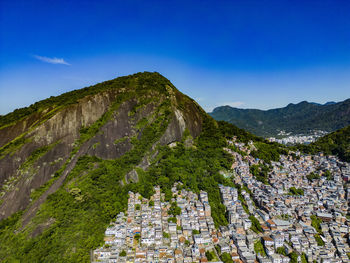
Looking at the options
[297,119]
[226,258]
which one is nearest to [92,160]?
[226,258]

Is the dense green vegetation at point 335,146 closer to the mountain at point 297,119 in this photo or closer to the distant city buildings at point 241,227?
the distant city buildings at point 241,227

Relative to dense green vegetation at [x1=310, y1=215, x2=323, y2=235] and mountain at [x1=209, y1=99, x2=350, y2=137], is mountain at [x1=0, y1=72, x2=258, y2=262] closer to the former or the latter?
dense green vegetation at [x1=310, y1=215, x2=323, y2=235]

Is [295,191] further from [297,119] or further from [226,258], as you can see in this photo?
[297,119]

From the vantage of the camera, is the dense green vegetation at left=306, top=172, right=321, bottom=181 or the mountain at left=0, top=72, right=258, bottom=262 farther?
the dense green vegetation at left=306, top=172, right=321, bottom=181

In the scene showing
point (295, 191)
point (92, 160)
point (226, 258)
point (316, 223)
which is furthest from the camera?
point (295, 191)

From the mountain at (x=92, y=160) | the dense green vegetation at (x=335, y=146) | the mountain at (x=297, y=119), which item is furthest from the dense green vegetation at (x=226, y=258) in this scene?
the mountain at (x=297, y=119)

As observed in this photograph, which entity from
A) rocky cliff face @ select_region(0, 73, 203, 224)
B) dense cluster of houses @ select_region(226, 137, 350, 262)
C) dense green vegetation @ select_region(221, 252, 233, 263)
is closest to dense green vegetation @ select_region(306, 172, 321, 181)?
dense cluster of houses @ select_region(226, 137, 350, 262)
